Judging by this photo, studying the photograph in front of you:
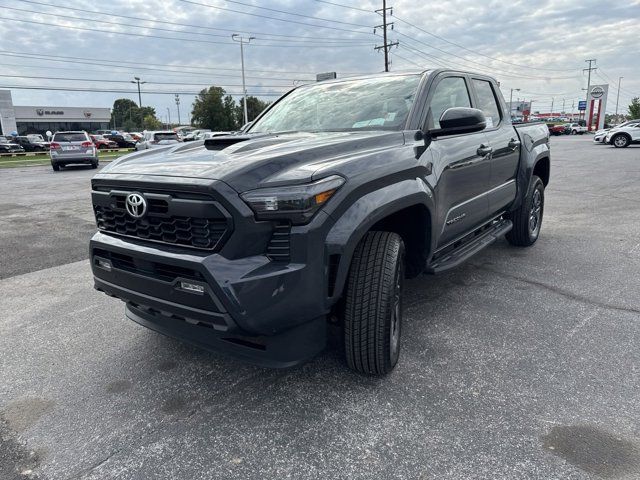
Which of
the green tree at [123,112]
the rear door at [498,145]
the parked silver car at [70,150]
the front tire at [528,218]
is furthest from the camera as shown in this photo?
the green tree at [123,112]

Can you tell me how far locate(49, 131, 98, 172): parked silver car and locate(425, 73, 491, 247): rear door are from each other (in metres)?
18.4

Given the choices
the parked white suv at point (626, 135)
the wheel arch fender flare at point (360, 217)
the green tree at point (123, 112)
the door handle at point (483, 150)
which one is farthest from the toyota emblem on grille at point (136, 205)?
the green tree at point (123, 112)

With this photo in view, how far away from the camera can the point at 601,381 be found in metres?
2.79

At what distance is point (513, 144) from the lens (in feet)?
15.9

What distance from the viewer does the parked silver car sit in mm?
18906

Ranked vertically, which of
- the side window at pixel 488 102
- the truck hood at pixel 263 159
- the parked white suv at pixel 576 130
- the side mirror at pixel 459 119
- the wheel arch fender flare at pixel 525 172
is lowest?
the parked white suv at pixel 576 130

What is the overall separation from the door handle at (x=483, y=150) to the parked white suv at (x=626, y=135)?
25.9 meters

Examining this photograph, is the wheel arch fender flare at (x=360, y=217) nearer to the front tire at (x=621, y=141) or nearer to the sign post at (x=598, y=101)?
the front tire at (x=621, y=141)

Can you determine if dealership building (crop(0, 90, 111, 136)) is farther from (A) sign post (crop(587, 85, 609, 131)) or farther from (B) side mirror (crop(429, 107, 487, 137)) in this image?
(B) side mirror (crop(429, 107, 487, 137))

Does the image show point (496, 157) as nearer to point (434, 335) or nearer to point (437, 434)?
point (434, 335)

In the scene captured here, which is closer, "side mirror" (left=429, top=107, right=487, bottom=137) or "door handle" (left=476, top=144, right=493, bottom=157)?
"side mirror" (left=429, top=107, right=487, bottom=137)

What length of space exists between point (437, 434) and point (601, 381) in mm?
1140

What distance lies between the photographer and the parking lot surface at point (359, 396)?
7.24 ft

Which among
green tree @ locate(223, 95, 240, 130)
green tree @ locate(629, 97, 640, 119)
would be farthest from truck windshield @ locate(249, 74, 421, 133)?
green tree @ locate(629, 97, 640, 119)
